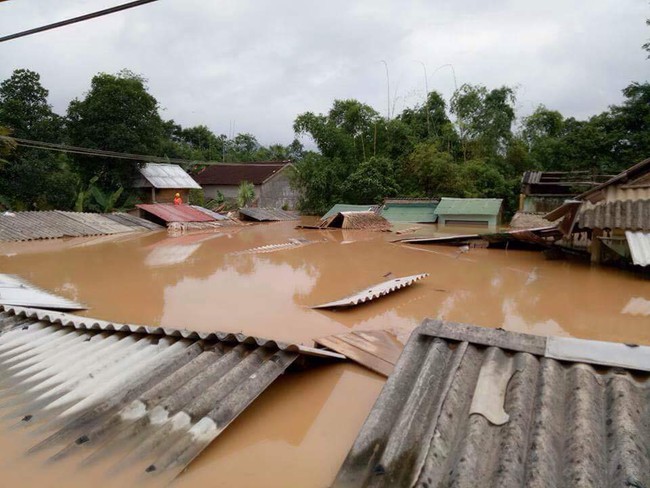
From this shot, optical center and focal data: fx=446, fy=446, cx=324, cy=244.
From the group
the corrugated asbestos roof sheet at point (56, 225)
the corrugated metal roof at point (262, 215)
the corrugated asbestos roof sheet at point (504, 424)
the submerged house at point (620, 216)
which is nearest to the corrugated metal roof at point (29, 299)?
the corrugated asbestos roof sheet at point (504, 424)

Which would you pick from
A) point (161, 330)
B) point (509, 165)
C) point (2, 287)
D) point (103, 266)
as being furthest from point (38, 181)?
point (509, 165)

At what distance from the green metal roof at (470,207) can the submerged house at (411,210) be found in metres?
0.81

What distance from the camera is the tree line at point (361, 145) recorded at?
20156 millimetres

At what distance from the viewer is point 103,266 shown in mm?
12031

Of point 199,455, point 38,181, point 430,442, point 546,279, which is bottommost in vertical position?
point 546,279

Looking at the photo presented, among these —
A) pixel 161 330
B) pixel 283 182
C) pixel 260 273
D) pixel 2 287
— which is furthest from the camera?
pixel 283 182

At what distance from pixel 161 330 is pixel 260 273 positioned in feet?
21.4

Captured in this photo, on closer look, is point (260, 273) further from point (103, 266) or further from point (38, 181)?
point (38, 181)

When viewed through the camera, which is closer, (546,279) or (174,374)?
(174,374)

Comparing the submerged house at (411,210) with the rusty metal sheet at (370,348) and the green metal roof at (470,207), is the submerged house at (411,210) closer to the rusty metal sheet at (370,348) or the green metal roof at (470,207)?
the green metal roof at (470,207)

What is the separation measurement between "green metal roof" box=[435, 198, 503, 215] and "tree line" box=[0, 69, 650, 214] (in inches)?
111

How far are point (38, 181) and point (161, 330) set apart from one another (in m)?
21.1

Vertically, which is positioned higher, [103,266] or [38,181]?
[38,181]

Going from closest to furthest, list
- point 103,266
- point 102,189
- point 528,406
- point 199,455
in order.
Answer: point 528,406 < point 199,455 < point 103,266 < point 102,189
